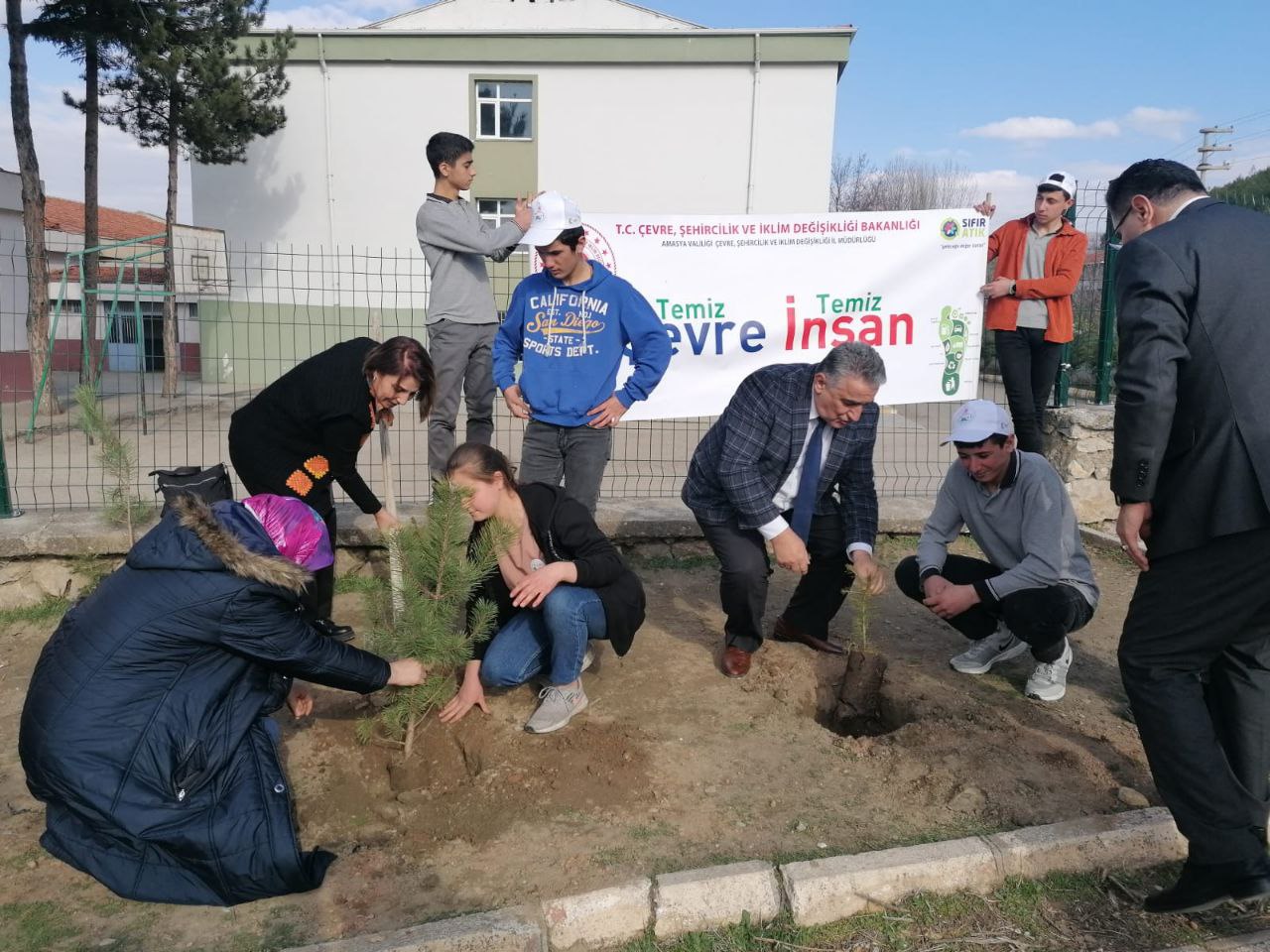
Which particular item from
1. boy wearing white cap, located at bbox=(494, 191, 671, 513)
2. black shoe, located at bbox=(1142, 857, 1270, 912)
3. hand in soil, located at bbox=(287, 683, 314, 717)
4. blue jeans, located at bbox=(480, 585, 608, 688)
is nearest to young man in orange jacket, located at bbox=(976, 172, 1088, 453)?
boy wearing white cap, located at bbox=(494, 191, 671, 513)

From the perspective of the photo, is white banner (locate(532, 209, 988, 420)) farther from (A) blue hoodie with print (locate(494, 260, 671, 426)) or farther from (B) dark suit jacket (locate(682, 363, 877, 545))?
(B) dark suit jacket (locate(682, 363, 877, 545))

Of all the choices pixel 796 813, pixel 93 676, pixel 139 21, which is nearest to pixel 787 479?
pixel 796 813

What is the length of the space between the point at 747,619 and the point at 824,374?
3.80 feet

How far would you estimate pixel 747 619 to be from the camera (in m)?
4.20

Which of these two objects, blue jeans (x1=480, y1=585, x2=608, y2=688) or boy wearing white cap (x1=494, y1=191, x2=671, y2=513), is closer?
blue jeans (x1=480, y1=585, x2=608, y2=688)

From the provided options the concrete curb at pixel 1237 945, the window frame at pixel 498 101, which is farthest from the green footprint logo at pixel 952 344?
the window frame at pixel 498 101

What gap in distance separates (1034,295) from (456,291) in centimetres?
372

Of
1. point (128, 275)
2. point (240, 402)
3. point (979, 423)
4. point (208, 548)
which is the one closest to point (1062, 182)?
point (979, 423)

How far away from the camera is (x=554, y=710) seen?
12.0ft

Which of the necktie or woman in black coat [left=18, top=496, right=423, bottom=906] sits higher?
the necktie

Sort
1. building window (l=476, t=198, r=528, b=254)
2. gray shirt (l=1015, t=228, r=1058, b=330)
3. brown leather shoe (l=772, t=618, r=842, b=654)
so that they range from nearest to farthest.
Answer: brown leather shoe (l=772, t=618, r=842, b=654)
gray shirt (l=1015, t=228, r=1058, b=330)
building window (l=476, t=198, r=528, b=254)

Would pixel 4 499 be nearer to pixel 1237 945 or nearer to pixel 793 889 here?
pixel 793 889

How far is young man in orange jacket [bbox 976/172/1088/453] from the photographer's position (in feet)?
19.9

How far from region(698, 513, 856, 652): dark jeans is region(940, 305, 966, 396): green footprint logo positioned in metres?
2.86
